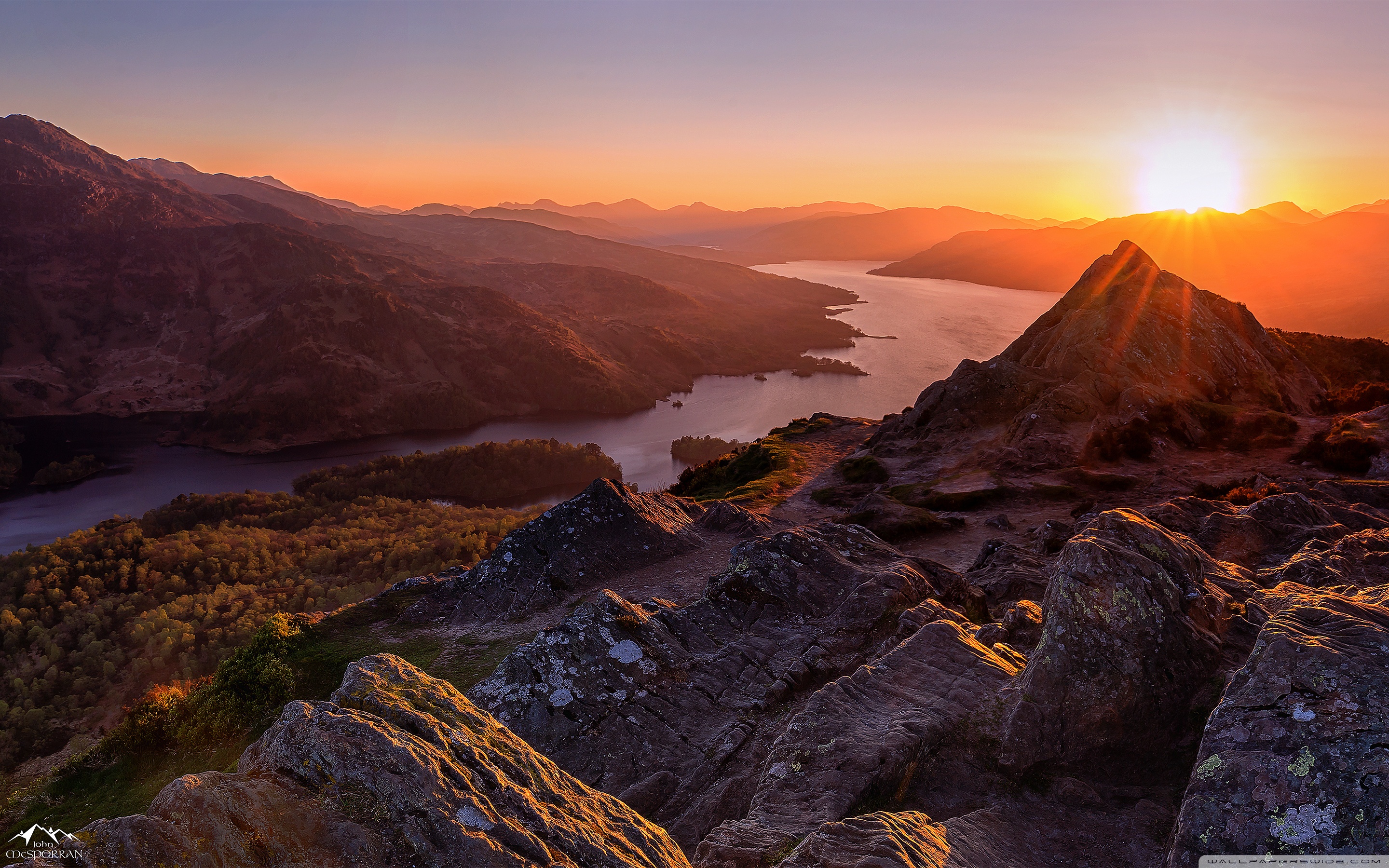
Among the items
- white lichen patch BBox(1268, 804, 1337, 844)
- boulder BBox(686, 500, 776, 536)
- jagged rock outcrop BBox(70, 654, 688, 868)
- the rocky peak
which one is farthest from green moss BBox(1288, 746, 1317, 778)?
the rocky peak

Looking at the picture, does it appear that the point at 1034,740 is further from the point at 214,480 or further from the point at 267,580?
the point at 214,480

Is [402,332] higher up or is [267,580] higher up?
[402,332]

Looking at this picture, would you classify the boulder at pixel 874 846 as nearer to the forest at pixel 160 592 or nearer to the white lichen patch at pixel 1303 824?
the white lichen patch at pixel 1303 824

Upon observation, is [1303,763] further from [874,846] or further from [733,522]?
[733,522]

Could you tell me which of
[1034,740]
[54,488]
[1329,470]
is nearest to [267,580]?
[1034,740]

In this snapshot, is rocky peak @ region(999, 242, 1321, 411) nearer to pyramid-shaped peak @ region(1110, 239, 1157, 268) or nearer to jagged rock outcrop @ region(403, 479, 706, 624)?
pyramid-shaped peak @ region(1110, 239, 1157, 268)

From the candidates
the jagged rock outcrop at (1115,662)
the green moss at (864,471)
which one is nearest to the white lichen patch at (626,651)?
the jagged rock outcrop at (1115,662)
